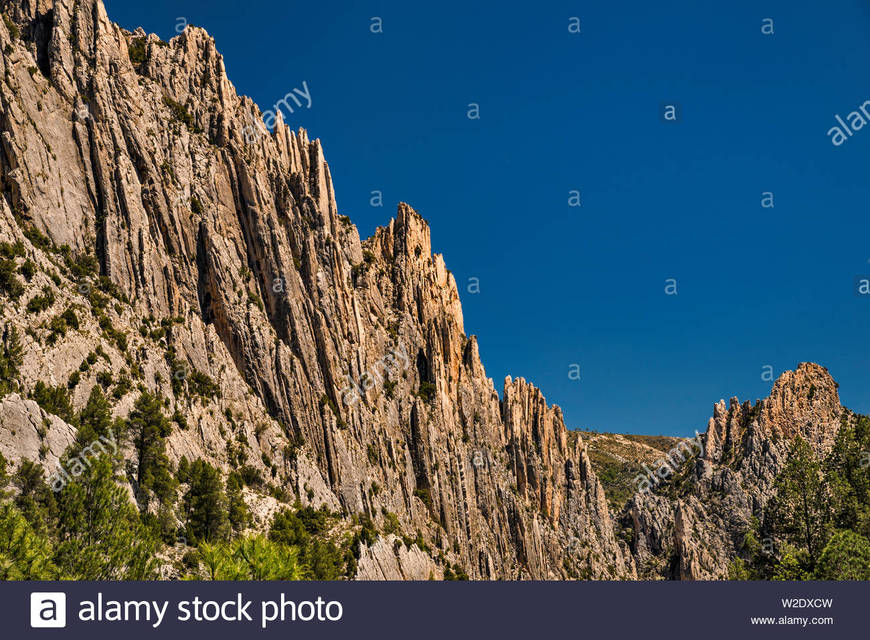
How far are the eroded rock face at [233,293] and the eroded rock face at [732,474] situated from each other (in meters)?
31.7

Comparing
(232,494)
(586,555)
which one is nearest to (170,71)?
(232,494)

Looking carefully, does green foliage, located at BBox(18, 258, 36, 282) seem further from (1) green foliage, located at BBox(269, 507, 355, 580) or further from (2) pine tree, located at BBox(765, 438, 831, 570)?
(2) pine tree, located at BBox(765, 438, 831, 570)

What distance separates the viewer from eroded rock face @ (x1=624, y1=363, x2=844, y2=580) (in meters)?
142

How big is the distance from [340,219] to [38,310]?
2723 inches

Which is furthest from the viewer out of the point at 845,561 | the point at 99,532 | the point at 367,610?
the point at 99,532

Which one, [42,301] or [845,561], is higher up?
[42,301]

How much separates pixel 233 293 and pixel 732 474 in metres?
122

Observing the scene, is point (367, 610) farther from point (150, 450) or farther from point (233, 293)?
point (233, 293)

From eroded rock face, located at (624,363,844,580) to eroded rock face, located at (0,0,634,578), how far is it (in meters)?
31.7

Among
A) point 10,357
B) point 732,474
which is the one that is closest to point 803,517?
point 10,357

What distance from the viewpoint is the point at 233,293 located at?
87.5 metres

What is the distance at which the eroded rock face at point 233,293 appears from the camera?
6994cm

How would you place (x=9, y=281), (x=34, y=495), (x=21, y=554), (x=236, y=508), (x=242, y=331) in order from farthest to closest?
(x=242, y=331), (x=236, y=508), (x=9, y=281), (x=34, y=495), (x=21, y=554)

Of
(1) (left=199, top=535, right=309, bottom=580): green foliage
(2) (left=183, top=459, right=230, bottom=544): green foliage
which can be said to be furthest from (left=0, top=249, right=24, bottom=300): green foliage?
(1) (left=199, top=535, right=309, bottom=580): green foliage
